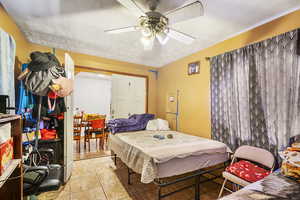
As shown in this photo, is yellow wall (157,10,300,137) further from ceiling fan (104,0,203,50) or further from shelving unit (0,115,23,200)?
shelving unit (0,115,23,200)

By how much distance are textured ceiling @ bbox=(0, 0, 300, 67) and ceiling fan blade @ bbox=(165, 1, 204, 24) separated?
0.67 feet

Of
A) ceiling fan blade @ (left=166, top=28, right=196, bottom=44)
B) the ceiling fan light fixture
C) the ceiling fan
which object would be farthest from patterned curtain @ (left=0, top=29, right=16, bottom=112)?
ceiling fan blade @ (left=166, top=28, right=196, bottom=44)

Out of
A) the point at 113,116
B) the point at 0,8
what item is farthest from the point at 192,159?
the point at 0,8

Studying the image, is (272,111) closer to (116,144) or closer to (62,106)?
(116,144)

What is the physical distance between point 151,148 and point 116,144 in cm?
95

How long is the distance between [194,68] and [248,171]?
6.49 feet

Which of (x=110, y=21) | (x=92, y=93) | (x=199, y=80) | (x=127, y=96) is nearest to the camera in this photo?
(x=110, y=21)

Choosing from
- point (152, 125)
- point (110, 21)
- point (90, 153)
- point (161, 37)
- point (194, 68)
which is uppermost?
point (110, 21)

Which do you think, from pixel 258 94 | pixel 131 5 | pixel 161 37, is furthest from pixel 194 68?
pixel 131 5

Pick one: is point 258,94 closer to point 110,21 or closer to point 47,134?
point 110,21

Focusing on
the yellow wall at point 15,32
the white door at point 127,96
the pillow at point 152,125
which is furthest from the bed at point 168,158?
the yellow wall at point 15,32

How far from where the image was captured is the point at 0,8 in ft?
5.27

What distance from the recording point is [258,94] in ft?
5.99

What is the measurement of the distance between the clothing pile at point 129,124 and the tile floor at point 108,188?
816mm
